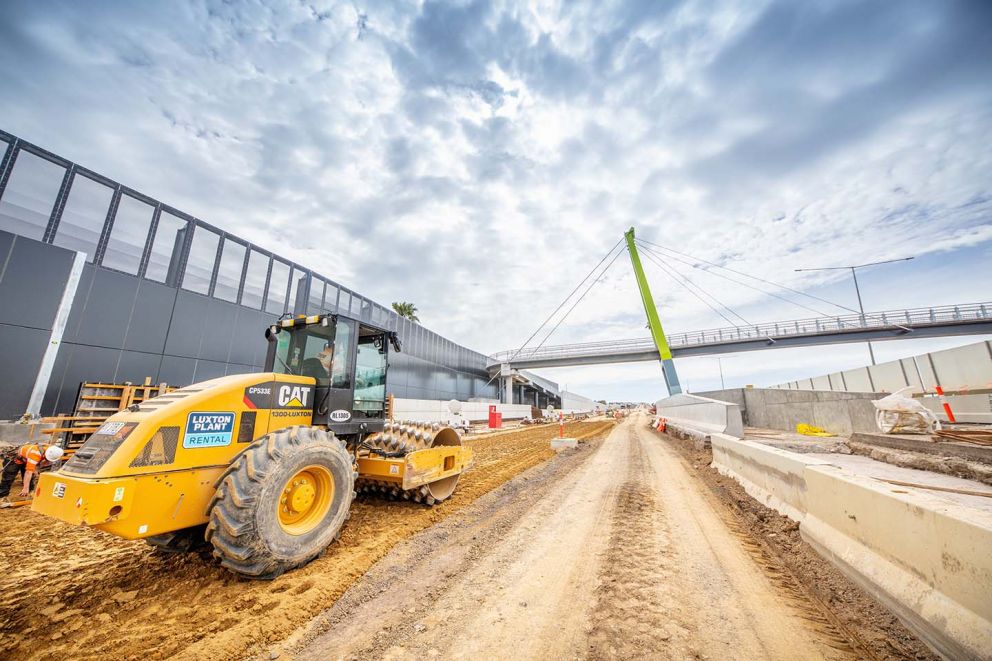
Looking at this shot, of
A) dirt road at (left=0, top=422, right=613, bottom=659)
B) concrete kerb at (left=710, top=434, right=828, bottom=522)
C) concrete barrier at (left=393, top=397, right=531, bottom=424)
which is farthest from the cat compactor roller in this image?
concrete barrier at (left=393, top=397, right=531, bottom=424)

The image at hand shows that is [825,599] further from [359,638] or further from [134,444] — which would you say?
[134,444]

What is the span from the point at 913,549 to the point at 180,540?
6.34 m

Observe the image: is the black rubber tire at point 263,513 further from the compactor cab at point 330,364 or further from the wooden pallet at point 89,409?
the wooden pallet at point 89,409

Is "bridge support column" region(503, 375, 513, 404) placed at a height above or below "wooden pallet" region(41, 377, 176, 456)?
above

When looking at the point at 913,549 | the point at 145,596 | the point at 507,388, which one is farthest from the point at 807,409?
the point at 507,388

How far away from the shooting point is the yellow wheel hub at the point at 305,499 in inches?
156

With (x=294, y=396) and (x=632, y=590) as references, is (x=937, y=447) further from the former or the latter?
(x=294, y=396)

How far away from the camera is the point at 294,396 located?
477 cm

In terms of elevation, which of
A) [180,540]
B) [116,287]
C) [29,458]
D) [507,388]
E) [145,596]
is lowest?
[145,596]

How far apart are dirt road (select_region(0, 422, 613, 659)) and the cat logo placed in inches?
69.9

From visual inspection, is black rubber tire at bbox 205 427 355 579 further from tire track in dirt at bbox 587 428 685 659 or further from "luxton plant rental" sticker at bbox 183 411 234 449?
tire track in dirt at bbox 587 428 685 659

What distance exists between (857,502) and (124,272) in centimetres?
2084

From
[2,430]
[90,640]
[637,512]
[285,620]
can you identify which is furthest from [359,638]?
[2,430]

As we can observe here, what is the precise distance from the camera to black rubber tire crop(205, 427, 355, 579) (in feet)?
11.0
